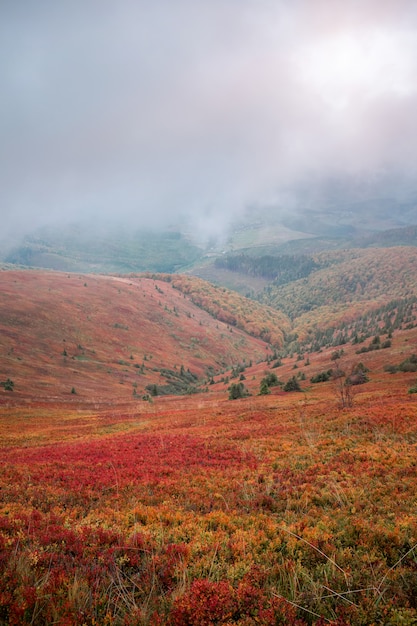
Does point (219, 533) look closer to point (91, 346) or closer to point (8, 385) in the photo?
point (8, 385)

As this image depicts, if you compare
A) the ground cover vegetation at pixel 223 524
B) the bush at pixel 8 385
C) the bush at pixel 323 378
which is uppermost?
the ground cover vegetation at pixel 223 524

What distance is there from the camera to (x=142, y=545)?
7.16 m

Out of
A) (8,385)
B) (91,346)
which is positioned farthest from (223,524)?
(91,346)

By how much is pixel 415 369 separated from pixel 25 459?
158 ft

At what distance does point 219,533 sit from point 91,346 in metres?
126

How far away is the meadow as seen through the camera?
197 inches

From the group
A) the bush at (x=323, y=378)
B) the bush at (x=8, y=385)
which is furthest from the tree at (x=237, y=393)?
the bush at (x=8, y=385)

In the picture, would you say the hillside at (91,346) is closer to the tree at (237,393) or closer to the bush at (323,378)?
the tree at (237,393)

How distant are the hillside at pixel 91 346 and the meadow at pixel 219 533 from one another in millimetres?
52818

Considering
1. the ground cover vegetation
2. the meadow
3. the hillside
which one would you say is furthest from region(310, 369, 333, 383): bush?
the hillside

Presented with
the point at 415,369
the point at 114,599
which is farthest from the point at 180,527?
Result: the point at 415,369

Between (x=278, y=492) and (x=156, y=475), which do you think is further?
(x=156, y=475)

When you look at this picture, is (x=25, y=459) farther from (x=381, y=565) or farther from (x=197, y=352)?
(x=197, y=352)

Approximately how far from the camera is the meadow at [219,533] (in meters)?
4.99
